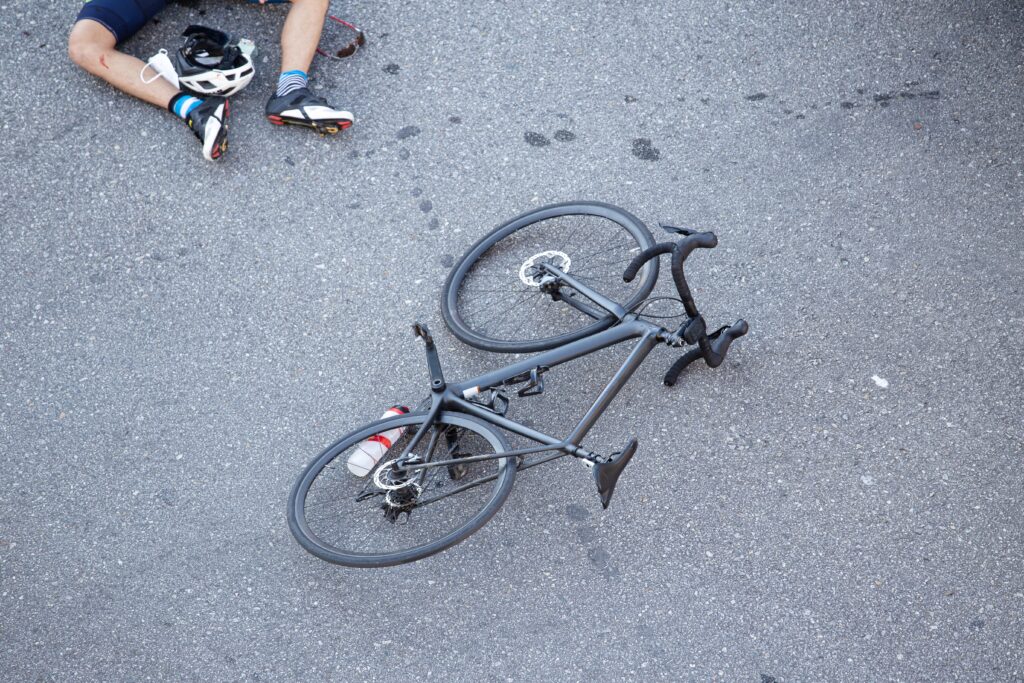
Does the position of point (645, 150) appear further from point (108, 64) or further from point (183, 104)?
point (108, 64)

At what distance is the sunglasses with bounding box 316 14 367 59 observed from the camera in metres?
4.81

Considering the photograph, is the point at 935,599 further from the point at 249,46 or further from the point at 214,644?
the point at 249,46

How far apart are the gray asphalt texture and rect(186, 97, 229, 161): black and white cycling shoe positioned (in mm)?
138

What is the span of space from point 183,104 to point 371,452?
2329 millimetres

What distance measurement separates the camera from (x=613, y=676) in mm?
3297

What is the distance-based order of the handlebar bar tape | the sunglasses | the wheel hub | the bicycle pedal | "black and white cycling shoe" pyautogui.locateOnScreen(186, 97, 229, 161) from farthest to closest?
the sunglasses < "black and white cycling shoe" pyautogui.locateOnScreen(186, 97, 229, 161) < the wheel hub < the handlebar bar tape < the bicycle pedal

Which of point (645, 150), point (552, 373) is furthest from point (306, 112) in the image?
point (552, 373)

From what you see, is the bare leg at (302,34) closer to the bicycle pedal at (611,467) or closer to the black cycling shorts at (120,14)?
the black cycling shorts at (120,14)

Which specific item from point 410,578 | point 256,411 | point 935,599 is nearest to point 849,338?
point 935,599

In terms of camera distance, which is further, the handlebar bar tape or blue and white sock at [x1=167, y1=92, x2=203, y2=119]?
blue and white sock at [x1=167, y1=92, x2=203, y2=119]

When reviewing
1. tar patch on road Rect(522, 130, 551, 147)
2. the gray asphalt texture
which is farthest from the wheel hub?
tar patch on road Rect(522, 130, 551, 147)

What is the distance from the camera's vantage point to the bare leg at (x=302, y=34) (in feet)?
15.0

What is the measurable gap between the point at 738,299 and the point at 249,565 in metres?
2.66

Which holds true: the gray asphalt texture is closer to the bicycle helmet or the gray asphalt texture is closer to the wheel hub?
the bicycle helmet
